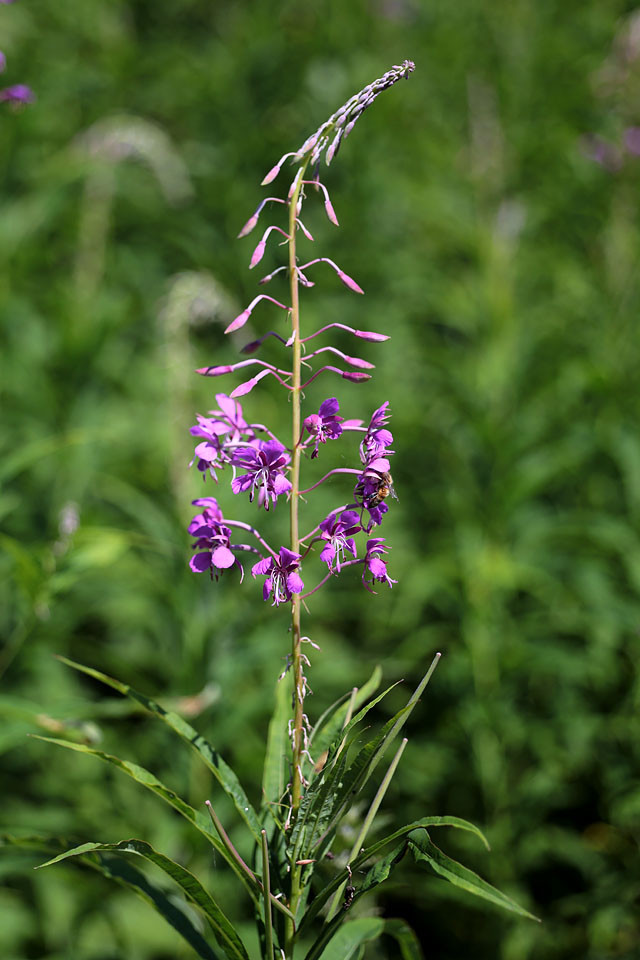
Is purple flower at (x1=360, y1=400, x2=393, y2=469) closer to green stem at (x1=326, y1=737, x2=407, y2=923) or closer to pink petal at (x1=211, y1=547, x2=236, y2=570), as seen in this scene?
pink petal at (x1=211, y1=547, x2=236, y2=570)

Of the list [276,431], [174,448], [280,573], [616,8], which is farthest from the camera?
[616,8]

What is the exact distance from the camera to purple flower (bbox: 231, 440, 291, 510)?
114cm

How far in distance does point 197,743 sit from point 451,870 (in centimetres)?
42

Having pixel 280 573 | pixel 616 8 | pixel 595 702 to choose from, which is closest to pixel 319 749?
pixel 280 573

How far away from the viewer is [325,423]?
1.18m

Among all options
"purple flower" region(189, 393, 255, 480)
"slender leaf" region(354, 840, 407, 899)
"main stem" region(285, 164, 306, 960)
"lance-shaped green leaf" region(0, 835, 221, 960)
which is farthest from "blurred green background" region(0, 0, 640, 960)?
"purple flower" region(189, 393, 255, 480)

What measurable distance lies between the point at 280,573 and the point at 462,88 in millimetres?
6588

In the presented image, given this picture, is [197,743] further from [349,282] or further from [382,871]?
[349,282]

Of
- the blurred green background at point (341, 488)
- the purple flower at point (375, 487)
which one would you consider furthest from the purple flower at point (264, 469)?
the blurred green background at point (341, 488)

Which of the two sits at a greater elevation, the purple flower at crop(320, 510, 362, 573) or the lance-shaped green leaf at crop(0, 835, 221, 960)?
the purple flower at crop(320, 510, 362, 573)

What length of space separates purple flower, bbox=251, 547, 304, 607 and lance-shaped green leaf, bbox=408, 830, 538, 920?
0.38 metres

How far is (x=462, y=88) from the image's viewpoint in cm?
669

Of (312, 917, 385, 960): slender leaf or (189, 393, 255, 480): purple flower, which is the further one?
(312, 917, 385, 960): slender leaf

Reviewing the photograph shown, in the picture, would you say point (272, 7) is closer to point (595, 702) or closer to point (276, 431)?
point (276, 431)
